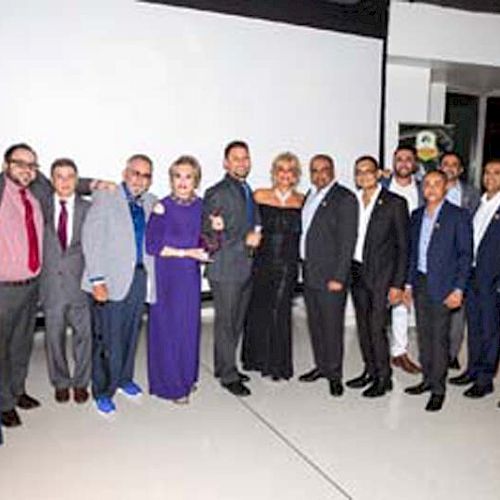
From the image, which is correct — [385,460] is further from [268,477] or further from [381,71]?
[381,71]

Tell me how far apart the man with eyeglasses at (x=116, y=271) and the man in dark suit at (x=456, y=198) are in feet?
7.28

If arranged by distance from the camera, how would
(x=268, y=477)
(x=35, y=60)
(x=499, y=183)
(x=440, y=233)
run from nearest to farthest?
(x=268, y=477), (x=440, y=233), (x=499, y=183), (x=35, y=60)

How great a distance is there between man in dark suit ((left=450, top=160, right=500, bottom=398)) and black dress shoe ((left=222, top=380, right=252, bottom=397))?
4.72ft

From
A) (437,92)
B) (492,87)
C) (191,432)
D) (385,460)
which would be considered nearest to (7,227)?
(191,432)

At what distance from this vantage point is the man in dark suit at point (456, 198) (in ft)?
14.6

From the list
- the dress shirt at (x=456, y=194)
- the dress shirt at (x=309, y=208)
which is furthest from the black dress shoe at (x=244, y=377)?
the dress shirt at (x=456, y=194)

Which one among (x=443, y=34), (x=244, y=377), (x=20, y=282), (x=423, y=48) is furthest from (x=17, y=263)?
(x=443, y=34)

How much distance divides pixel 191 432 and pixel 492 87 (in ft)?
22.5

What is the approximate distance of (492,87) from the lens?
8305 mm

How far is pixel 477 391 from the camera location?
159 inches

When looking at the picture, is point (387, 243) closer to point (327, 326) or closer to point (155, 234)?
point (327, 326)

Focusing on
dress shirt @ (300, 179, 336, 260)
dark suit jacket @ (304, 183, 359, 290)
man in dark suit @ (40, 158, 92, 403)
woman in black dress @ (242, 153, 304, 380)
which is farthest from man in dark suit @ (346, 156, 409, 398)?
man in dark suit @ (40, 158, 92, 403)

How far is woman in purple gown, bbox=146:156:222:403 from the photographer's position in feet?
11.8

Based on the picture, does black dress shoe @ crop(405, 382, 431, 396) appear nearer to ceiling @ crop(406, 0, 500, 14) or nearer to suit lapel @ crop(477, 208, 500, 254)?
suit lapel @ crop(477, 208, 500, 254)
